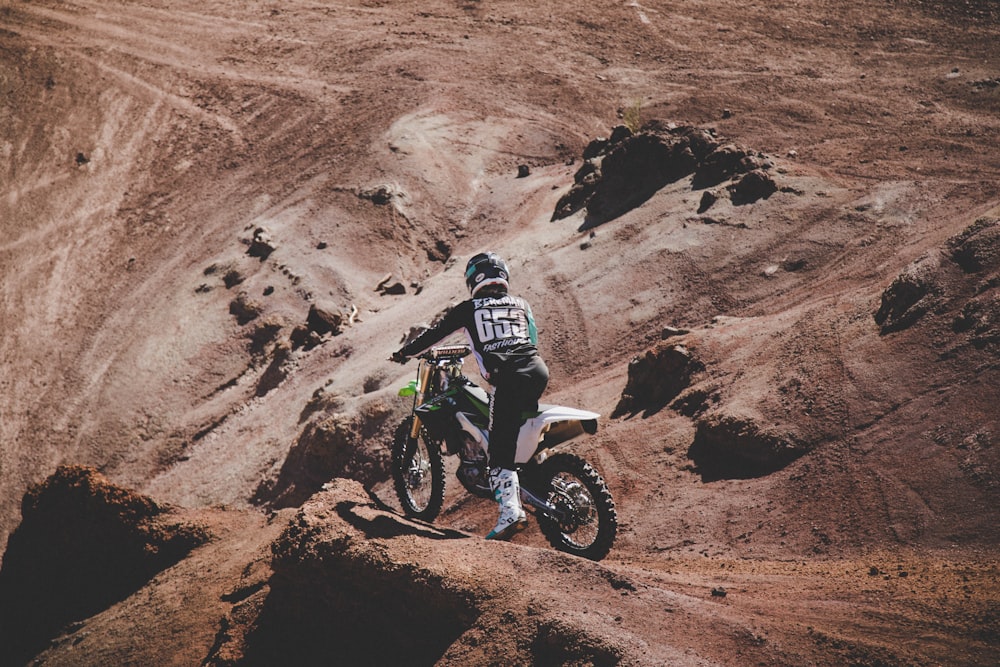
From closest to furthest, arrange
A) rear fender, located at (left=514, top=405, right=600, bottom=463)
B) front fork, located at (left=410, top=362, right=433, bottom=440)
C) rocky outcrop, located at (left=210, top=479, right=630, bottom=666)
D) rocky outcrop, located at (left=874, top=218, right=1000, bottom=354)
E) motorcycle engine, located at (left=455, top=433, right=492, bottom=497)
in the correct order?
rocky outcrop, located at (left=210, top=479, right=630, bottom=666)
rear fender, located at (left=514, top=405, right=600, bottom=463)
motorcycle engine, located at (left=455, top=433, right=492, bottom=497)
front fork, located at (left=410, top=362, right=433, bottom=440)
rocky outcrop, located at (left=874, top=218, right=1000, bottom=354)

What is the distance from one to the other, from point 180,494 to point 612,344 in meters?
7.33

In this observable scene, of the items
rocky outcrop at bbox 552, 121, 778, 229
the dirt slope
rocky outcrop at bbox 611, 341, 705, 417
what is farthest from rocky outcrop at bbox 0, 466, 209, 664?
rocky outcrop at bbox 552, 121, 778, 229

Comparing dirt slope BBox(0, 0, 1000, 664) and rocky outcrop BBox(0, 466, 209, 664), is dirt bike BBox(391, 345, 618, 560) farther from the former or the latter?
rocky outcrop BBox(0, 466, 209, 664)

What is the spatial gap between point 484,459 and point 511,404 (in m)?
0.84

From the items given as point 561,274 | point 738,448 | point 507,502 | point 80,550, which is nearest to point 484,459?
point 507,502

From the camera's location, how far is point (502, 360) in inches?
251

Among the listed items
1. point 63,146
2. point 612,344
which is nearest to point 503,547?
point 612,344

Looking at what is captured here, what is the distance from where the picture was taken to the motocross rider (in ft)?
20.3

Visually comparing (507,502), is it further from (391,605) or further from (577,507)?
(391,605)

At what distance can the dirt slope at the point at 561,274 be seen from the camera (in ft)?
21.4

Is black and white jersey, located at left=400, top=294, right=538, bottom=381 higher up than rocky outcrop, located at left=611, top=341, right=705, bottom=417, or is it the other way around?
black and white jersey, located at left=400, top=294, right=538, bottom=381

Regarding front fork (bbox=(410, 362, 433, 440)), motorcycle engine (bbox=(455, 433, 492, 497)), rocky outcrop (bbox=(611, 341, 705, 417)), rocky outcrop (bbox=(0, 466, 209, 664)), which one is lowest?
rocky outcrop (bbox=(0, 466, 209, 664))

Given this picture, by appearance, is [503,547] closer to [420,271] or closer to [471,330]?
[471,330]

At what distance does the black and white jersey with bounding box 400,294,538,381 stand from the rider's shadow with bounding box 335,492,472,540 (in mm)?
1293
